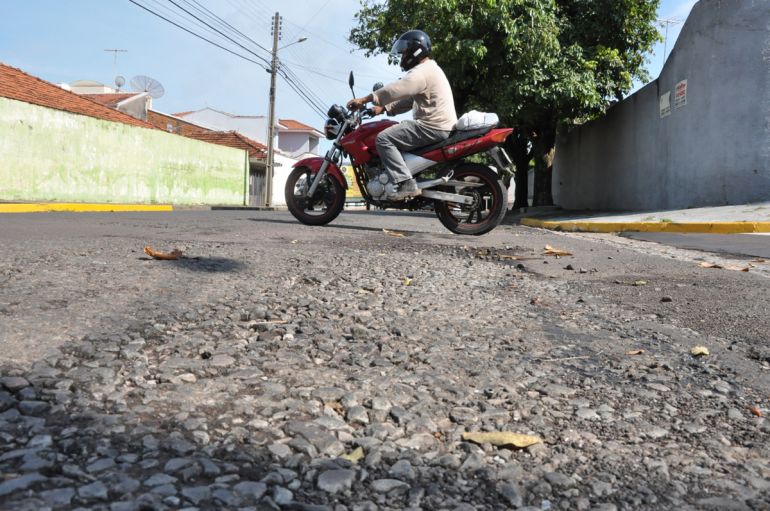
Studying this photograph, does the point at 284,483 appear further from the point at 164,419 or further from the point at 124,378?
the point at 124,378

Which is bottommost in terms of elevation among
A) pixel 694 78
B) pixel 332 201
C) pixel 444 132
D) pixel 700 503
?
pixel 700 503

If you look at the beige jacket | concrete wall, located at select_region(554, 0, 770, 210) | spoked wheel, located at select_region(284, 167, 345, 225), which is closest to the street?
the beige jacket

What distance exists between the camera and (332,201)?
22.6 ft

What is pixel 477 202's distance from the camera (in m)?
5.98

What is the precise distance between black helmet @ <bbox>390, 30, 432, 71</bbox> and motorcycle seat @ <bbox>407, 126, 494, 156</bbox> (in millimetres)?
775

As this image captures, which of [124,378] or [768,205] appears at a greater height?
[768,205]

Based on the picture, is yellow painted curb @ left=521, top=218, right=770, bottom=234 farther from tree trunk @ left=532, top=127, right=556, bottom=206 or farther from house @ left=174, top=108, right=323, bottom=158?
house @ left=174, top=108, right=323, bottom=158

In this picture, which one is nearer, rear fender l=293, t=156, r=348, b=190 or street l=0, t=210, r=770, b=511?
street l=0, t=210, r=770, b=511

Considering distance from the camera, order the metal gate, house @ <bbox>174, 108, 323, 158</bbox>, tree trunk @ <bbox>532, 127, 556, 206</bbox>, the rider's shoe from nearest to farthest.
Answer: the rider's shoe
tree trunk @ <bbox>532, 127, 556, 206</bbox>
the metal gate
house @ <bbox>174, 108, 323, 158</bbox>

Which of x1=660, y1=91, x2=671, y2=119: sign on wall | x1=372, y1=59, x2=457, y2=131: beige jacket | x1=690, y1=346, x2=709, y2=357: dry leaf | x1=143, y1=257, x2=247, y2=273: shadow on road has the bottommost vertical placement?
x1=690, y1=346, x2=709, y2=357: dry leaf

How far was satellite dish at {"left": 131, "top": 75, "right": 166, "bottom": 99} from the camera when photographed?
1435 inches

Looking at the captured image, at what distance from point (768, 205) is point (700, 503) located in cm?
1060

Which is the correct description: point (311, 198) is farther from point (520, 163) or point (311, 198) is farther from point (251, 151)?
point (251, 151)

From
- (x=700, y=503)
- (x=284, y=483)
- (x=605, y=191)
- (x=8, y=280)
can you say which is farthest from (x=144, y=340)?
(x=605, y=191)
